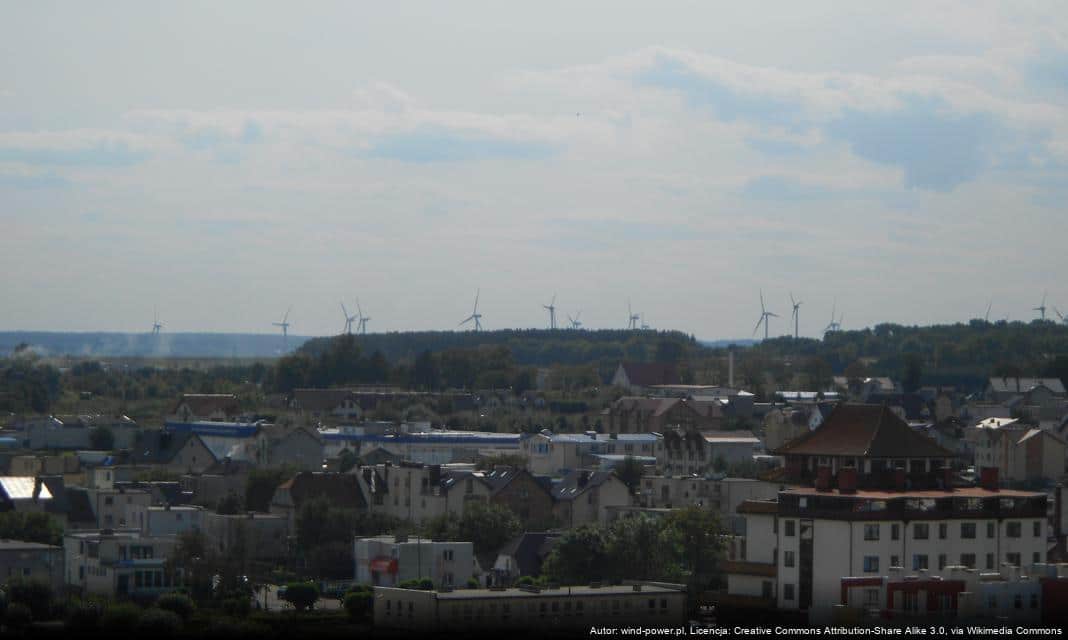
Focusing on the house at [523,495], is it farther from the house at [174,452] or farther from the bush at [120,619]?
the bush at [120,619]

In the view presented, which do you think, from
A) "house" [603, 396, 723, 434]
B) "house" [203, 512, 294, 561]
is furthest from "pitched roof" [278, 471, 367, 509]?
"house" [603, 396, 723, 434]

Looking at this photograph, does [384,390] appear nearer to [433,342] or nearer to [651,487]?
[651,487]

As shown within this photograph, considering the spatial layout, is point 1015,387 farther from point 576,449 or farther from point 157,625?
point 157,625

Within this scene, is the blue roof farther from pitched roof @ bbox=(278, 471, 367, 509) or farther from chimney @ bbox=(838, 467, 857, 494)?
chimney @ bbox=(838, 467, 857, 494)


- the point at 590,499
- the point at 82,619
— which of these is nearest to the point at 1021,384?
the point at 590,499

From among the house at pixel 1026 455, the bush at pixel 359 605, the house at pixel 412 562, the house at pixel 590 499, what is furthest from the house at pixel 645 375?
the bush at pixel 359 605
